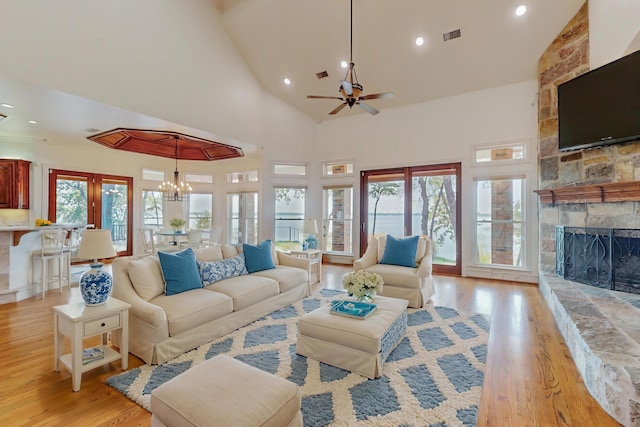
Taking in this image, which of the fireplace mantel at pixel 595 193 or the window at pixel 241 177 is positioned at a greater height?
the window at pixel 241 177

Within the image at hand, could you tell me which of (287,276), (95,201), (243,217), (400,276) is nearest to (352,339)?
(287,276)

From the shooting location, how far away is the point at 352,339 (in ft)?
7.93

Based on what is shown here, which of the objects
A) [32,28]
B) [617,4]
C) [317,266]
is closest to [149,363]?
[317,266]

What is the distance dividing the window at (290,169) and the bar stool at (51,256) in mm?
4211

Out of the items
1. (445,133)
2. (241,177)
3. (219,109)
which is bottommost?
(241,177)

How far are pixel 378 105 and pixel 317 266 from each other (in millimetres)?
3860

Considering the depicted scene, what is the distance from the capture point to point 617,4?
135 inches

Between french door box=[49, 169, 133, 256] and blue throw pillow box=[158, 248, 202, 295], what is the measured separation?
5917 mm

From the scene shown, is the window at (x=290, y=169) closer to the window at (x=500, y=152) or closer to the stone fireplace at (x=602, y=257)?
the window at (x=500, y=152)

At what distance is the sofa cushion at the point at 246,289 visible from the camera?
3285 millimetres

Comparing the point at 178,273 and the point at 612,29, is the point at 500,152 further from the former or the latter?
the point at 178,273

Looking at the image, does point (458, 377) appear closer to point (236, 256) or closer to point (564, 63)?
point (236, 256)

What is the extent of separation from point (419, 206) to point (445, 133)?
1.62 m

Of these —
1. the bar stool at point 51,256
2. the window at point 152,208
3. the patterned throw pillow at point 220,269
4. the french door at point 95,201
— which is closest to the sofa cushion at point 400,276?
the patterned throw pillow at point 220,269
